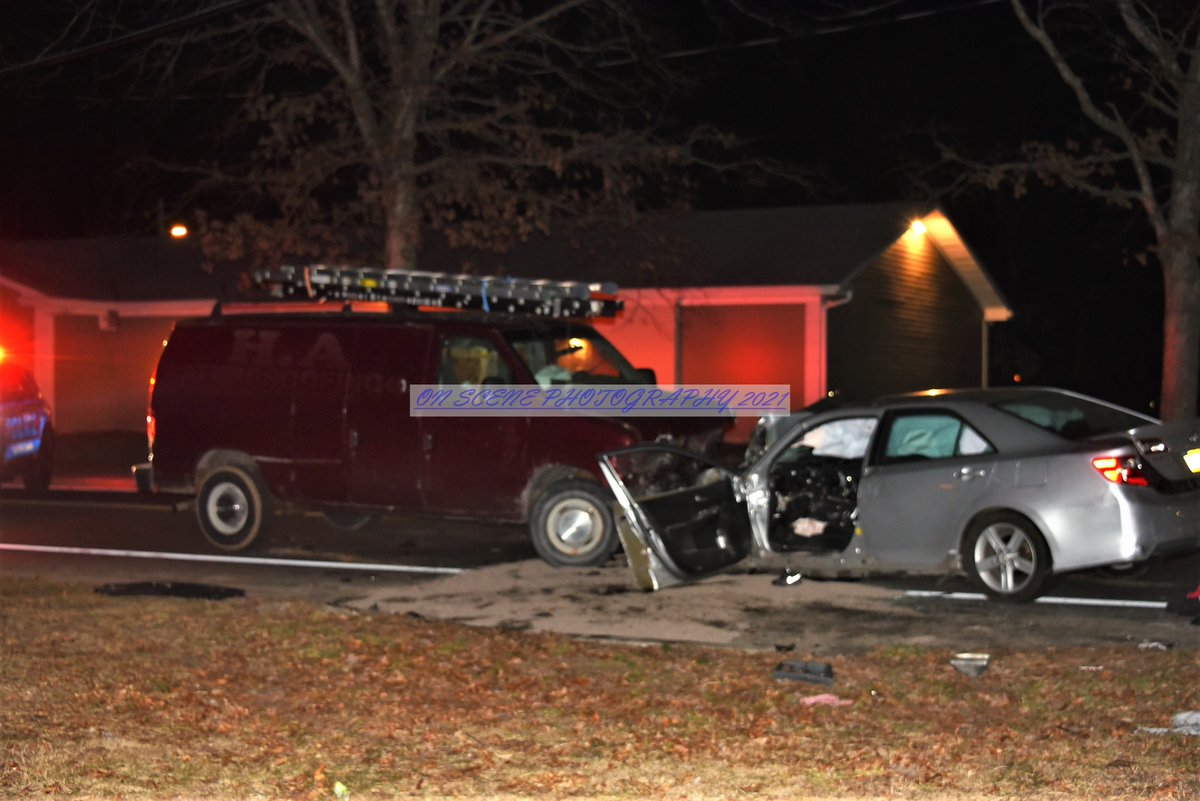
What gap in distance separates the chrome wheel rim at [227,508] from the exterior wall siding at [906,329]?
1369 centimetres

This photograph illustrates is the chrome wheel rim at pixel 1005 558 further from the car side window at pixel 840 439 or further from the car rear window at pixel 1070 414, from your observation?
the car side window at pixel 840 439

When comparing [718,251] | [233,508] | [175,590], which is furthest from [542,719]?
[718,251]

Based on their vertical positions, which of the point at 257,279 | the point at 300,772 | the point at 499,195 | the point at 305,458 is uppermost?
the point at 499,195

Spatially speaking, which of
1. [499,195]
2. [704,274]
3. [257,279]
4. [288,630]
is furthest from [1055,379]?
[288,630]

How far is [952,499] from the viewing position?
9.83 metres

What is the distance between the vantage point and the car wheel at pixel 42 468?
17906 mm

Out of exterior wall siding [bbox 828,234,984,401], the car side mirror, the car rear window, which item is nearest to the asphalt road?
the car rear window

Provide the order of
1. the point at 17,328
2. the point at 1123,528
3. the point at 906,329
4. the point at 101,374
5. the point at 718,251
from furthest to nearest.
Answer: the point at 101,374 < the point at 17,328 < the point at 906,329 < the point at 718,251 < the point at 1123,528

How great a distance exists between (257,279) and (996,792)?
10759 mm

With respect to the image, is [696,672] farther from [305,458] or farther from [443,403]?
[305,458]

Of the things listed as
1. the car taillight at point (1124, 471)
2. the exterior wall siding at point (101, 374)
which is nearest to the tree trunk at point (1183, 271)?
the car taillight at point (1124, 471)

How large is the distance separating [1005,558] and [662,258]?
12.4 metres

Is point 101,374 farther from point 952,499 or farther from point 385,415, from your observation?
point 952,499

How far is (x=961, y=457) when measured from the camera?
9.91m
